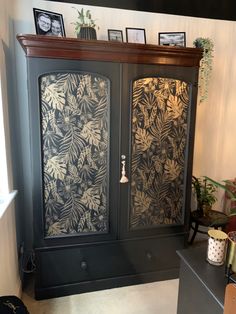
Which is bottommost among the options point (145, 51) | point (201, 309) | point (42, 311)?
point (42, 311)

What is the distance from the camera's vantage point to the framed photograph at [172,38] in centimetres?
241

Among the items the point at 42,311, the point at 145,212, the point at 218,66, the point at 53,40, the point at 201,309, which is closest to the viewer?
the point at 201,309

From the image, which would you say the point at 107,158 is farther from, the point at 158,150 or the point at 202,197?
the point at 202,197

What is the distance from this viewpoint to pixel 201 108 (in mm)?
2803

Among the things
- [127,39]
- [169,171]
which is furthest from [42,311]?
[127,39]

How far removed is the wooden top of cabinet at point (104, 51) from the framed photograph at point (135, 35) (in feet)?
1.73

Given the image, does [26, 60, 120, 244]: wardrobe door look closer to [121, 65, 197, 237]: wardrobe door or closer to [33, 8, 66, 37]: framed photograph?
[121, 65, 197, 237]: wardrobe door

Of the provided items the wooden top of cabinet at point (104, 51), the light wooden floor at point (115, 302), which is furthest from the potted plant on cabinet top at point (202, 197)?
the wooden top of cabinet at point (104, 51)

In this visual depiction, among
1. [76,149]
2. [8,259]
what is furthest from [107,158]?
[8,259]

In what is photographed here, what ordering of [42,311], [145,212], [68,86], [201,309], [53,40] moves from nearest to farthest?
[201,309] < [53,40] < [68,86] < [42,311] < [145,212]

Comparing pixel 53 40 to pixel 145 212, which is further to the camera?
pixel 145 212

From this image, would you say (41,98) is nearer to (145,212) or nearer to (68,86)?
(68,86)

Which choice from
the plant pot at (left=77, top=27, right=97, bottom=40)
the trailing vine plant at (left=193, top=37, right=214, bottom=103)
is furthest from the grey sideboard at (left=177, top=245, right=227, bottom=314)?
the trailing vine plant at (left=193, top=37, right=214, bottom=103)

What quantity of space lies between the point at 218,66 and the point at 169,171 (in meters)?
1.34
